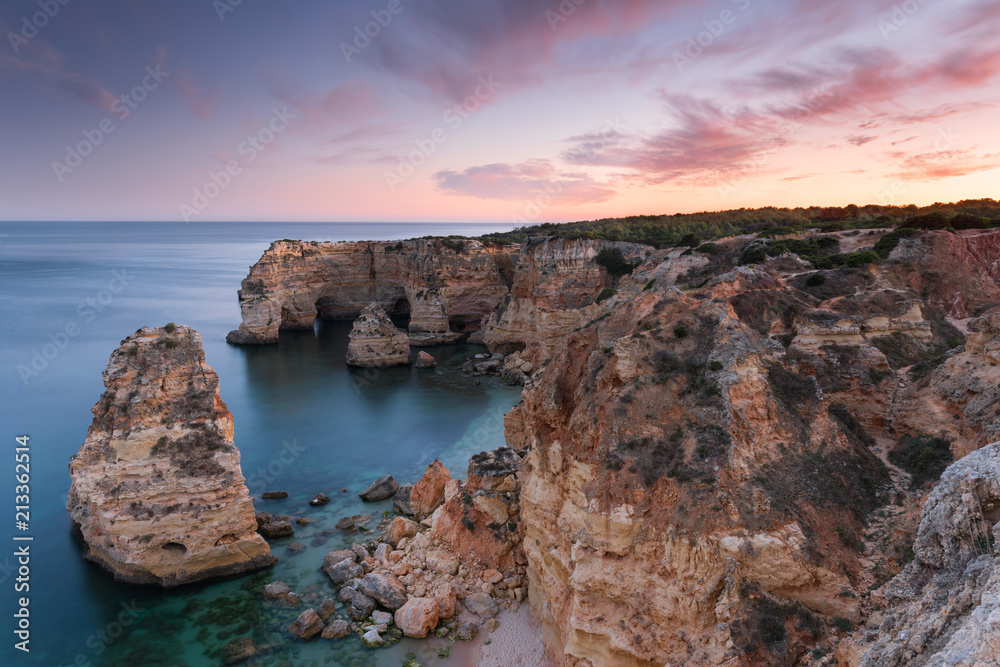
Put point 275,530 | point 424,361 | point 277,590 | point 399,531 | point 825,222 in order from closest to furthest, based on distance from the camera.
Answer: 1. point 277,590
2. point 399,531
3. point 275,530
4. point 825,222
5. point 424,361

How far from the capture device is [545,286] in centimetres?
5069

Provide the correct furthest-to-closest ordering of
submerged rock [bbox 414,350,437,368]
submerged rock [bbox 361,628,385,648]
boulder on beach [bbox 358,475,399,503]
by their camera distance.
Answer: submerged rock [bbox 414,350,437,368]
boulder on beach [bbox 358,475,399,503]
submerged rock [bbox 361,628,385,648]

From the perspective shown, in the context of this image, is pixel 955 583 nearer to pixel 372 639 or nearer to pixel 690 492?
pixel 690 492

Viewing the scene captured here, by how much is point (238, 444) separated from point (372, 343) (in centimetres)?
1926

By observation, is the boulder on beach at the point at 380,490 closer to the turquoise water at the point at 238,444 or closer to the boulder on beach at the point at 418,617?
the turquoise water at the point at 238,444

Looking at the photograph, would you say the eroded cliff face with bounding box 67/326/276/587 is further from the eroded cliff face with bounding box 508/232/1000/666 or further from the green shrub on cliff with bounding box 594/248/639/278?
the green shrub on cliff with bounding box 594/248/639/278

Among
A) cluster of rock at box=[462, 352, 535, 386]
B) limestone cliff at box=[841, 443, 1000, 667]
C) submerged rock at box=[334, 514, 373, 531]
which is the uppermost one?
limestone cliff at box=[841, 443, 1000, 667]

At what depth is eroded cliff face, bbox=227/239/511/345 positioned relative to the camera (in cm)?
5944

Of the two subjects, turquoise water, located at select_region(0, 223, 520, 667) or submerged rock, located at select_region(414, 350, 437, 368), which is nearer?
turquoise water, located at select_region(0, 223, 520, 667)

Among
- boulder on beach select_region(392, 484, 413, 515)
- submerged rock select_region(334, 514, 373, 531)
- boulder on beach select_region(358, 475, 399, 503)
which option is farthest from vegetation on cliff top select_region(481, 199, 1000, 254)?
submerged rock select_region(334, 514, 373, 531)

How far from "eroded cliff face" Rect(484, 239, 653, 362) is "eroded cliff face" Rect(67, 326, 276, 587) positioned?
30.3 m

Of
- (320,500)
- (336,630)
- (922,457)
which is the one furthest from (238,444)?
(922,457)

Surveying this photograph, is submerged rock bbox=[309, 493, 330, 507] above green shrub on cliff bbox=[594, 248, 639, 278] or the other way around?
the other way around

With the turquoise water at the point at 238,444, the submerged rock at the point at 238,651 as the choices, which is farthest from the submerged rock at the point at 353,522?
the submerged rock at the point at 238,651
